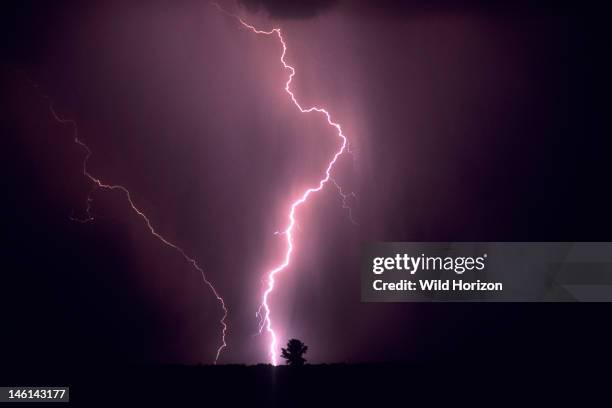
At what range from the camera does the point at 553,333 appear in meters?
4.76

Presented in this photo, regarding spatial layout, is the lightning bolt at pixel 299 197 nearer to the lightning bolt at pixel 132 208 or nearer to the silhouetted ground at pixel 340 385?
the lightning bolt at pixel 132 208

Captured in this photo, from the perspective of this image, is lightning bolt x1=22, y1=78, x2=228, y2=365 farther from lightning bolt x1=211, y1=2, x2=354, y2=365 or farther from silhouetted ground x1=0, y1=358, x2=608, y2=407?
silhouetted ground x1=0, y1=358, x2=608, y2=407

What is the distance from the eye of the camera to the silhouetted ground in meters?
2.47

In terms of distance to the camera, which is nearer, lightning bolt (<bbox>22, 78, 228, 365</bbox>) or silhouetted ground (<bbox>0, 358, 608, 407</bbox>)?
silhouetted ground (<bbox>0, 358, 608, 407</bbox>)

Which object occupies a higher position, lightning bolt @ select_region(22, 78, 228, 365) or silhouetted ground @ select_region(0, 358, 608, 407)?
lightning bolt @ select_region(22, 78, 228, 365)

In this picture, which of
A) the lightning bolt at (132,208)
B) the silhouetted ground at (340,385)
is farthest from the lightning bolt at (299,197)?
the silhouetted ground at (340,385)

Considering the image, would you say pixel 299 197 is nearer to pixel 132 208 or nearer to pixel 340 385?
pixel 132 208

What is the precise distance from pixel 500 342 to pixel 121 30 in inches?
159

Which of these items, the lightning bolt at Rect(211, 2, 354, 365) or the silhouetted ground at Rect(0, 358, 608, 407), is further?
the lightning bolt at Rect(211, 2, 354, 365)

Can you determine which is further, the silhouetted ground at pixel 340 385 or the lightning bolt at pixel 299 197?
the lightning bolt at pixel 299 197

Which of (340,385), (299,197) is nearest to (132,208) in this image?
(299,197)

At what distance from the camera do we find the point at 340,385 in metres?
2.54

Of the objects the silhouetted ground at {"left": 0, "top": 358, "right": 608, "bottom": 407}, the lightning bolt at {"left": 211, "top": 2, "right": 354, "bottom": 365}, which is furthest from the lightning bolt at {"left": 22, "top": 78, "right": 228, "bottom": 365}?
the silhouetted ground at {"left": 0, "top": 358, "right": 608, "bottom": 407}

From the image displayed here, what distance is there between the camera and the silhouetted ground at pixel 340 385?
247 centimetres
